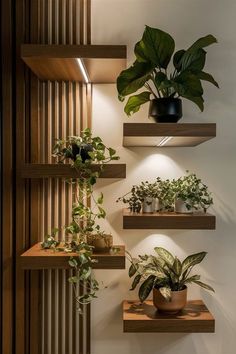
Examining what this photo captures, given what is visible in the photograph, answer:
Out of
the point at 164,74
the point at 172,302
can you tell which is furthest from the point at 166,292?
the point at 164,74

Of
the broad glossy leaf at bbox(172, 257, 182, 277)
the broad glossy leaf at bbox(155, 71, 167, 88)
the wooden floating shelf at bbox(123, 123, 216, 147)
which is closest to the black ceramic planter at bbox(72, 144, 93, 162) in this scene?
the wooden floating shelf at bbox(123, 123, 216, 147)

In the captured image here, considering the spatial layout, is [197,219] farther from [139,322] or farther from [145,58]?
[145,58]

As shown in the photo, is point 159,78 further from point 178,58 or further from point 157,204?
point 157,204

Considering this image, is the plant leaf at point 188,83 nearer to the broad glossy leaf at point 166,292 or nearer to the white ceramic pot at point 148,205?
the white ceramic pot at point 148,205

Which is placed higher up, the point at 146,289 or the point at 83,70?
the point at 83,70

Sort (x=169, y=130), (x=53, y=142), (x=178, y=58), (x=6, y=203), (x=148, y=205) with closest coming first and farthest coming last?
1. (x=169, y=130)
2. (x=178, y=58)
3. (x=148, y=205)
4. (x=6, y=203)
5. (x=53, y=142)

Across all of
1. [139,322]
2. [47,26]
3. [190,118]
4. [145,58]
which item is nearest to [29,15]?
[47,26]

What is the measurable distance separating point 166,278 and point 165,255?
134 millimetres

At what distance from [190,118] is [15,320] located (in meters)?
1.57

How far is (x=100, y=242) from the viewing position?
1908mm

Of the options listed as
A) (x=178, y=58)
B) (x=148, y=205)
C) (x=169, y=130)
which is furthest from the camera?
(x=148, y=205)

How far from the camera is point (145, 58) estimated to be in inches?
69.1

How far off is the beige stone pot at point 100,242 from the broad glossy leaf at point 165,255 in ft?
0.96

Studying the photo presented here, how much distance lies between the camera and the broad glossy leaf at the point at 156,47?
1689mm
